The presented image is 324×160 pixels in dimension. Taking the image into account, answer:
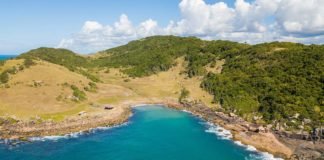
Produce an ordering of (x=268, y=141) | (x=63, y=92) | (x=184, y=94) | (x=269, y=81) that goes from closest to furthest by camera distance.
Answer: (x=268, y=141)
(x=269, y=81)
(x=63, y=92)
(x=184, y=94)

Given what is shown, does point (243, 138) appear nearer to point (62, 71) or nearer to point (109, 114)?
point (109, 114)

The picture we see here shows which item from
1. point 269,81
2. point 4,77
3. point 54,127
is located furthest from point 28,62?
point 269,81

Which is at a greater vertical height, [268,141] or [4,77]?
[4,77]

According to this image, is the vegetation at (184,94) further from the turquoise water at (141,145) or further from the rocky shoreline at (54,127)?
the rocky shoreline at (54,127)

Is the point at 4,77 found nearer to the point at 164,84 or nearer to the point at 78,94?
the point at 78,94

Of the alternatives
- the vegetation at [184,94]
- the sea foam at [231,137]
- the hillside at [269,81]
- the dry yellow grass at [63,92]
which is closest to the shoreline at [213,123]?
the sea foam at [231,137]

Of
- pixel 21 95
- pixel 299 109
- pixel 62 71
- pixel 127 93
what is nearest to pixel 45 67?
pixel 62 71
